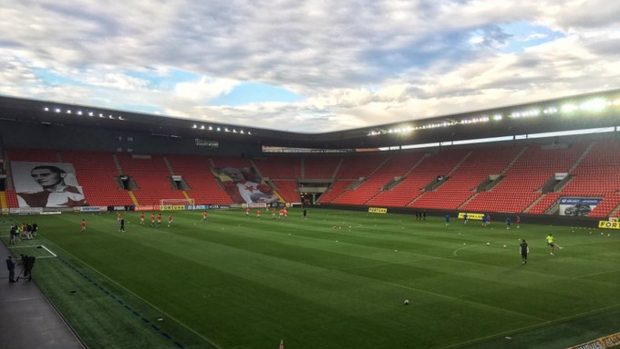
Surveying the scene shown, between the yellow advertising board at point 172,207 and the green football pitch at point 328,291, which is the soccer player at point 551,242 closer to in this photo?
the green football pitch at point 328,291

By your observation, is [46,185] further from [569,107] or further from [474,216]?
[569,107]

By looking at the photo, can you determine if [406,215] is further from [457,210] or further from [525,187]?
[525,187]

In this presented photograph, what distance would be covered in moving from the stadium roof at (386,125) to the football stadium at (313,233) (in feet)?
1.17

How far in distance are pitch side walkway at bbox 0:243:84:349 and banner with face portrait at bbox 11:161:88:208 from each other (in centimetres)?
4558

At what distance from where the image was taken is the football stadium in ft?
45.8

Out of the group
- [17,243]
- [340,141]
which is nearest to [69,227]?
[17,243]

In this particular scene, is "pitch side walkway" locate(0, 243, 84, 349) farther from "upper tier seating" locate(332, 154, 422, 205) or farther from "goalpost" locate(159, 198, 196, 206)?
"upper tier seating" locate(332, 154, 422, 205)

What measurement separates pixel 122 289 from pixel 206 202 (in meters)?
53.9

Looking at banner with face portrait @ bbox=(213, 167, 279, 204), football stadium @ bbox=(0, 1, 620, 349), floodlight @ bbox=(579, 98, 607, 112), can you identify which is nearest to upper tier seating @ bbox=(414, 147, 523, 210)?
football stadium @ bbox=(0, 1, 620, 349)

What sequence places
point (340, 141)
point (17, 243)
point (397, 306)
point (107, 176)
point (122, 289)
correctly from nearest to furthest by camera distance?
point (397, 306), point (122, 289), point (17, 243), point (107, 176), point (340, 141)

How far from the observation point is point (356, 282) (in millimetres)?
19547

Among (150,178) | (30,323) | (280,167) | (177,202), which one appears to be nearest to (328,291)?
(30,323)

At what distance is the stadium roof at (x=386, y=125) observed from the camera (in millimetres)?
47312

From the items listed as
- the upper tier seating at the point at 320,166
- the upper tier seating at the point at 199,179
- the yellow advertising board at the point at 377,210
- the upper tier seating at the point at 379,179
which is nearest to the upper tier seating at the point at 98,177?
the upper tier seating at the point at 199,179
